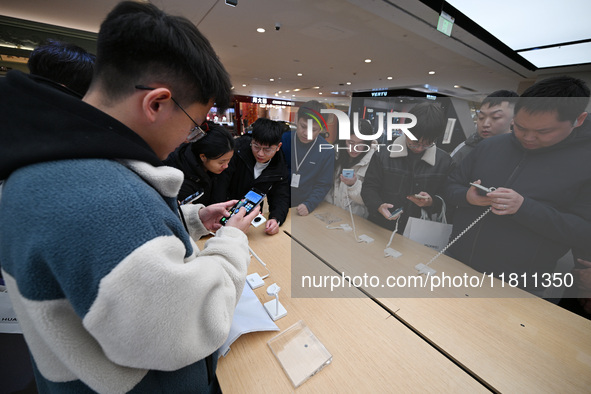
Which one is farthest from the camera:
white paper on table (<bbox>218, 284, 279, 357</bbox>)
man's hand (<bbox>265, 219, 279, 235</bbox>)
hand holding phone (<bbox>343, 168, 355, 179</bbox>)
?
man's hand (<bbox>265, 219, 279, 235</bbox>)

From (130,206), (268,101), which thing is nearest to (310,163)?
(130,206)

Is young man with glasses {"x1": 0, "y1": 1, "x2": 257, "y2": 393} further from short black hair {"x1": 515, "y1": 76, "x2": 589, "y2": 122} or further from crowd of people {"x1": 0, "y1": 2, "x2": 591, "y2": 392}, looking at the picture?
short black hair {"x1": 515, "y1": 76, "x2": 589, "y2": 122}

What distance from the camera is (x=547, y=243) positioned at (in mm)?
901

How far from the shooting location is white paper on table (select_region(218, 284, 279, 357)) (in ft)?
2.31

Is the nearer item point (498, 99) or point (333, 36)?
point (498, 99)

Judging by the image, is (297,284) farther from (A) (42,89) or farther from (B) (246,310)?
(A) (42,89)

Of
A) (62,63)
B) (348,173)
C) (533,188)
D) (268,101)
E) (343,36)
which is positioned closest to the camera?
(533,188)

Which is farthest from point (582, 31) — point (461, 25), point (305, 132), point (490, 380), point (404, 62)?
point (490, 380)

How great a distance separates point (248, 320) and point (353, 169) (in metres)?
0.93

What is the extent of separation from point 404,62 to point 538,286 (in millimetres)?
5895

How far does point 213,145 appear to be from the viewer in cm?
137

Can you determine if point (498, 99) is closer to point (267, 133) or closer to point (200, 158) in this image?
A: point (267, 133)

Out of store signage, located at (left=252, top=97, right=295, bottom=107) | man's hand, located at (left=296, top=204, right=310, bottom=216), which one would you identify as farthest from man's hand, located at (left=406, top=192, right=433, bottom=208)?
store signage, located at (left=252, top=97, right=295, bottom=107)

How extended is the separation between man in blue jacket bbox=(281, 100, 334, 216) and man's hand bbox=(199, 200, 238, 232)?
66 centimetres
